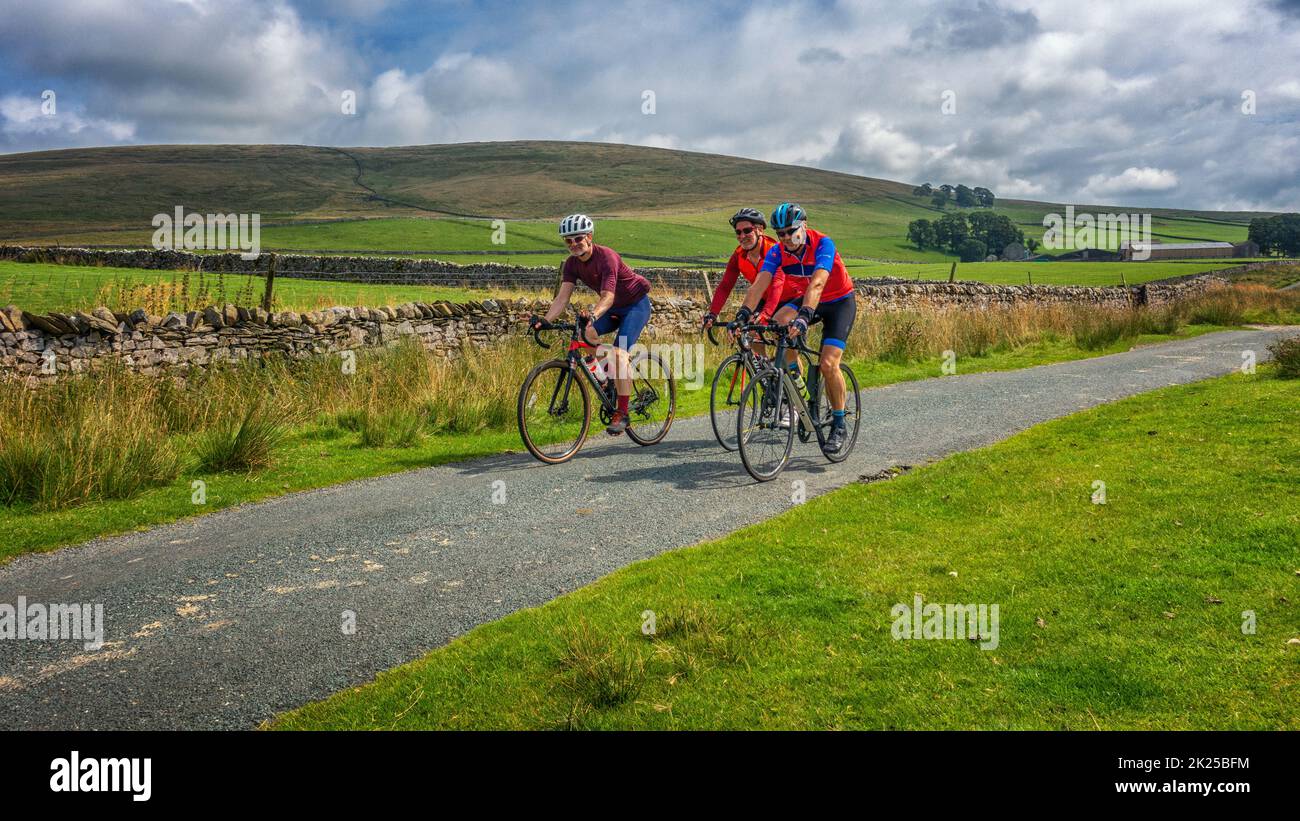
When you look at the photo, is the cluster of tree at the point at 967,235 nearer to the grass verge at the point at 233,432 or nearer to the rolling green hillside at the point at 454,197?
the rolling green hillside at the point at 454,197

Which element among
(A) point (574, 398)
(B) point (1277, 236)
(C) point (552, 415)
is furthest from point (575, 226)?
(B) point (1277, 236)

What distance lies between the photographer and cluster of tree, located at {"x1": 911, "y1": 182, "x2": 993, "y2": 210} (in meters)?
182

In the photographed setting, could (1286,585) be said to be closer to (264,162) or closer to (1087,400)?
(1087,400)

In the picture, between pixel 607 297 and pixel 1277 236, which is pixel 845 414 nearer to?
pixel 607 297

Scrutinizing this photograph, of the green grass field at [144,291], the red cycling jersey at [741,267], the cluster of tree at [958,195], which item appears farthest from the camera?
the cluster of tree at [958,195]

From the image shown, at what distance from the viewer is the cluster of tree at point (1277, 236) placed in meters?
123

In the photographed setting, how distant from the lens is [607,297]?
363 inches

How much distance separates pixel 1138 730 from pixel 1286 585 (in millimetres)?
1947

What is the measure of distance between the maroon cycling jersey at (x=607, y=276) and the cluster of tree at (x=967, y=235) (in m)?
117

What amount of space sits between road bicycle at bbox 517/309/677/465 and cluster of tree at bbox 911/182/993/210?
598 ft

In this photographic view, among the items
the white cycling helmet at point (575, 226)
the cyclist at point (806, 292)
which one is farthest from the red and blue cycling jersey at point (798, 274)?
the white cycling helmet at point (575, 226)

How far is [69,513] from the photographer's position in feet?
24.2

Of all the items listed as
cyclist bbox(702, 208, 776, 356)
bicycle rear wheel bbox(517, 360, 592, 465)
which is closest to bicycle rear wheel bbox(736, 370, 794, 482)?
cyclist bbox(702, 208, 776, 356)
